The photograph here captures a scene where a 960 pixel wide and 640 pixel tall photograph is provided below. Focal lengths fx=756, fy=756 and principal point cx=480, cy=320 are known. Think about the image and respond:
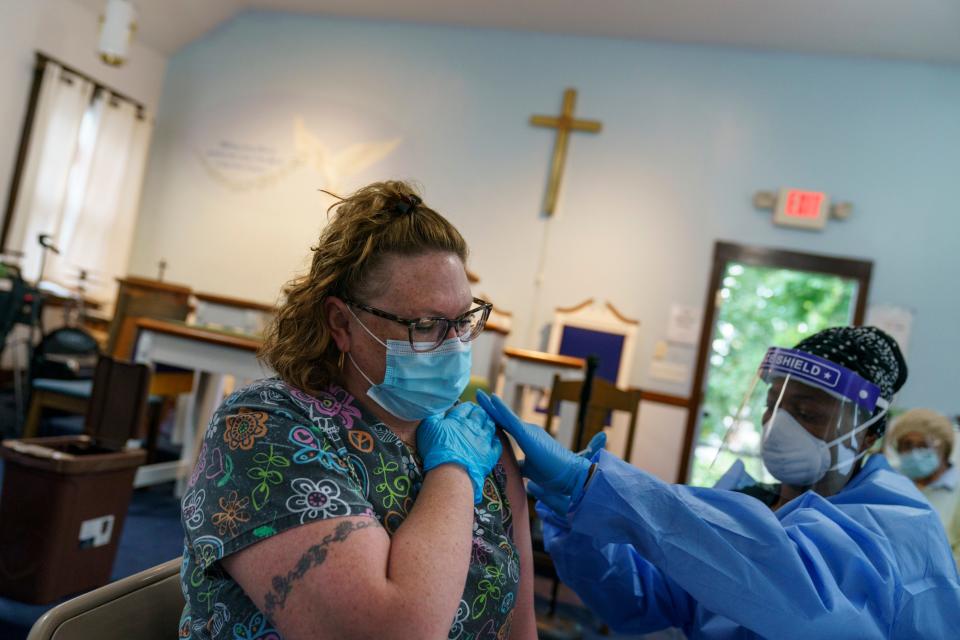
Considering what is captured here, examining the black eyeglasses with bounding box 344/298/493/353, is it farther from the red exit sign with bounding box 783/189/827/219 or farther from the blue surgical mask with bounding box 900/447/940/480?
the red exit sign with bounding box 783/189/827/219

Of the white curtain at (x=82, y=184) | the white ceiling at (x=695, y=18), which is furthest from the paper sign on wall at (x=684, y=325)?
the white curtain at (x=82, y=184)

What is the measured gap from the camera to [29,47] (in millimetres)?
A: 5977

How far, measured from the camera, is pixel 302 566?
85 cm

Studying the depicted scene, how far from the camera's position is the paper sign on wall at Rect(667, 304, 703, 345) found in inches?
238

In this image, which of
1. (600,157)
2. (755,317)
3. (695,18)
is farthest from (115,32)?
(755,317)

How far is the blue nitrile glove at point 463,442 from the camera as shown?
3.55ft

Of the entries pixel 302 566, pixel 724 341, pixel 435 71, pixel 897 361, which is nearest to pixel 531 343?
pixel 724 341

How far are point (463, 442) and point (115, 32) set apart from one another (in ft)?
19.6

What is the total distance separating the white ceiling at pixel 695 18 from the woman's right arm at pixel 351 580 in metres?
5.69

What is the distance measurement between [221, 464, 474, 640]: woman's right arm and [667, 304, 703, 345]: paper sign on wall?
538cm

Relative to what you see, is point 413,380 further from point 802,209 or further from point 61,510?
point 802,209

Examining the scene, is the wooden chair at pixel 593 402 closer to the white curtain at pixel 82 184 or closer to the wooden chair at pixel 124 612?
the wooden chair at pixel 124 612

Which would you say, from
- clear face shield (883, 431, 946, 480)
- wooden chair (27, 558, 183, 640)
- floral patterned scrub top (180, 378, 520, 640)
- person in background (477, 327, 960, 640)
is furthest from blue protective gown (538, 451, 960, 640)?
clear face shield (883, 431, 946, 480)

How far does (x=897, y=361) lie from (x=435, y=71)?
5.89 metres
